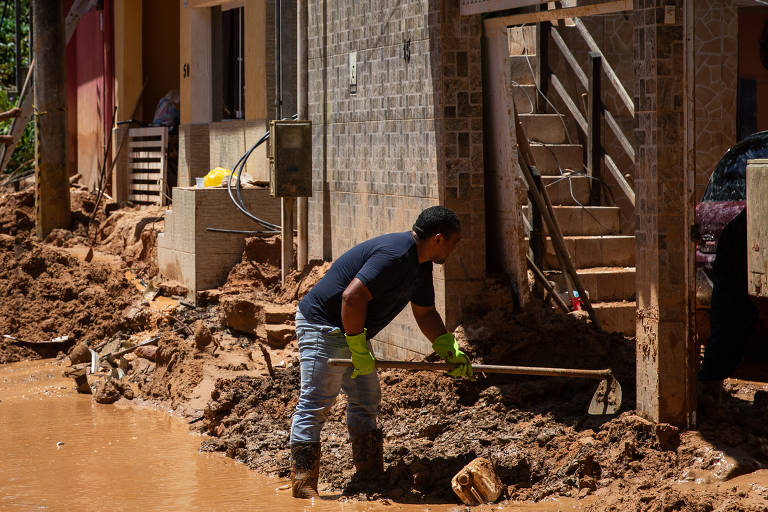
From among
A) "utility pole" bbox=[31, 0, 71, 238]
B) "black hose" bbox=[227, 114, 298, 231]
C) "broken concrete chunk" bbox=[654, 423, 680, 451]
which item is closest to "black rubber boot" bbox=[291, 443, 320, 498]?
"broken concrete chunk" bbox=[654, 423, 680, 451]

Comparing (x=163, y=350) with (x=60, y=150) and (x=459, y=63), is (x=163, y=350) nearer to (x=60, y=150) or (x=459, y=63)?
(x=459, y=63)

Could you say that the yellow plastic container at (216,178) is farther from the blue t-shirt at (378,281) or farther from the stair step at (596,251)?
the blue t-shirt at (378,281)

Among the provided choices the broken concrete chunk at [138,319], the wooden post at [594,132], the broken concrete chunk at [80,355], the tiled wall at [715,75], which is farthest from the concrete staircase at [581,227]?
the broken concrete chunk at [80,355]

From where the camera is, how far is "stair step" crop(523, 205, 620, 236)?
33.4ft

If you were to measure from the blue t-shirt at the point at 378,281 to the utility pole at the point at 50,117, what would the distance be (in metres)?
10.5

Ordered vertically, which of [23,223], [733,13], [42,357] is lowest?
[42,357]

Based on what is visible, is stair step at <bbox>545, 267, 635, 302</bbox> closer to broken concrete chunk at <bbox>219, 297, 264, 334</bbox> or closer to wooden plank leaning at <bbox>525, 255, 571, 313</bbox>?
wooden plank leaning at <bbox>525, 255, 571, 313</bbox>

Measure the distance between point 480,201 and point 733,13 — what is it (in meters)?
5.04

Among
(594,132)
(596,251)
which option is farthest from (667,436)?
(594,132)

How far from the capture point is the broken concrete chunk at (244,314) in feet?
35.0

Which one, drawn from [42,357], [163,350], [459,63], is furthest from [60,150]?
[459,63]

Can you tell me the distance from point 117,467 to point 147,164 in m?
9.82

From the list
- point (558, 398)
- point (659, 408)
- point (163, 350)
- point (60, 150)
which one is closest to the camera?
point (659, 408)

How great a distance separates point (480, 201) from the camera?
8359mm
